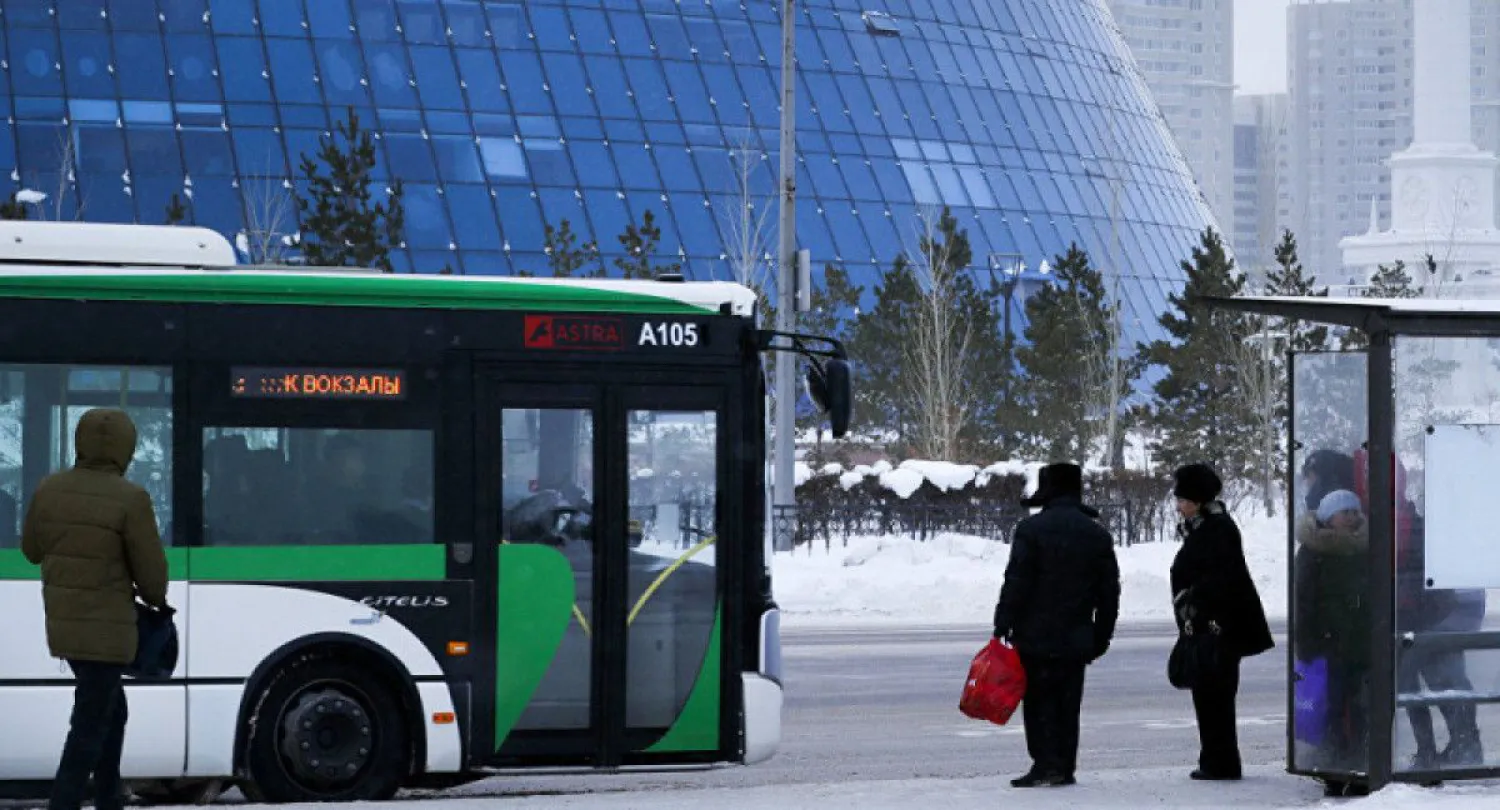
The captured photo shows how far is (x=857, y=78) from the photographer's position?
56.5 metres

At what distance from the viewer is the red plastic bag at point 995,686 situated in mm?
11570

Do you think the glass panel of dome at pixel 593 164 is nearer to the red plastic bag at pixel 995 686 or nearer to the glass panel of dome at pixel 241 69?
the glass panel of dome at pixel 241 69

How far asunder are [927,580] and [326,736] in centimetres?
1640

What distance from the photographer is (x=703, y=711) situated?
12141mm

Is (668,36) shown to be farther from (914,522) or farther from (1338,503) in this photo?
(1338,503)

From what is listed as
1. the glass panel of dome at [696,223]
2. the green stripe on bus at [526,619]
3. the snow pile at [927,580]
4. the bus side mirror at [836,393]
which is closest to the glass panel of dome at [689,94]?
the glass panel of dome at [696,223]

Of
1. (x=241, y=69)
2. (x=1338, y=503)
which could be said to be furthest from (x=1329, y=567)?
(x=241, y=69)

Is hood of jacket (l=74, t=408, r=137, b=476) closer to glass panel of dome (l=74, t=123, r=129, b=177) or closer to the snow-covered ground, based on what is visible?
the snow-covered ground

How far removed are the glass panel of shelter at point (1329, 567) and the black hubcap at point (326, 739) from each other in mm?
4263

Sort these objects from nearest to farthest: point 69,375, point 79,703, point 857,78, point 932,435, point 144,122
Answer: point 79,703
point 69,375
point 932,435
point 144,122
point 857,78

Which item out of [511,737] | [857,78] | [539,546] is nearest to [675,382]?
[539,546]

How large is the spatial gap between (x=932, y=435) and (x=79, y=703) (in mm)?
35292

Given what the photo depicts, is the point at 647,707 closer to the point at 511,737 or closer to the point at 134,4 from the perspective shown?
the point at 511,737

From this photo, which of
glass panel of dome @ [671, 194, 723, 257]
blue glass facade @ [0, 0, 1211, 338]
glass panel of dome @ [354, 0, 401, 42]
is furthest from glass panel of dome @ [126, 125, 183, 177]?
glass panel of dome @ [671, 194, 723, 257]
